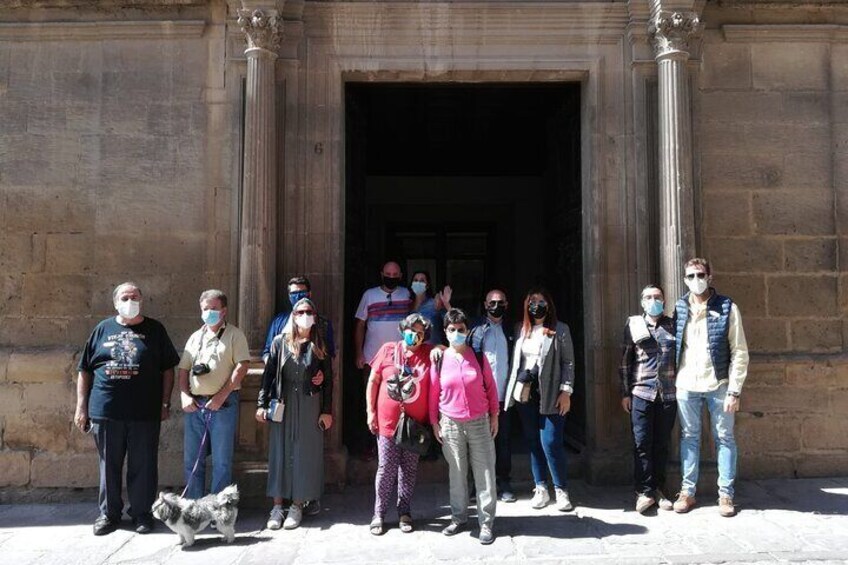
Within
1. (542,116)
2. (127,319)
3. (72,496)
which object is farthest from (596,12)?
(72,496)

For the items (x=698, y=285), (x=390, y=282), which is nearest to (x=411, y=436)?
(x=390, y=282)

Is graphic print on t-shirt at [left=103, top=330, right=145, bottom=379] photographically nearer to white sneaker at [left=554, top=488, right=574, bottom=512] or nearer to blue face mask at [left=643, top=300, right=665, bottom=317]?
white sneaker at [left=554, top=488, right=574, bottom=512]

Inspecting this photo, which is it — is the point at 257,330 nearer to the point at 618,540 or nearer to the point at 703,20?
the point at 618,540

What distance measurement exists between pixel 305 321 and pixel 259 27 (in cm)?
264

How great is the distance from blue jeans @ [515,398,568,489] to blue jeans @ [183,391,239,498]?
225cm

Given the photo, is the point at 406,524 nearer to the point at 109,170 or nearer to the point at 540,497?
the point at 540,497

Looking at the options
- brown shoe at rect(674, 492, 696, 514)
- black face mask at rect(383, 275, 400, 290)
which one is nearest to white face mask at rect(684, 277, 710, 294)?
brown shoe at rect(674, 492, 696, 514)

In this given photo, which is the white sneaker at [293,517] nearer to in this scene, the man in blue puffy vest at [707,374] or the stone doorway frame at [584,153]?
the stone doorway frame at [584,153]

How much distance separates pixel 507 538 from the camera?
4.23 meters

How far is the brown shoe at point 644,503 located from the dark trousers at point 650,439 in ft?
0.16

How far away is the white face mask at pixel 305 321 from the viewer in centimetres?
454

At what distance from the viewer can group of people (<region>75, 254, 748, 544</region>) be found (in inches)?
169

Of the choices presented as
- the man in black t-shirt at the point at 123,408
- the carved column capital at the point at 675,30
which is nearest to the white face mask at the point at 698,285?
the carved column capital at the point at 675,30

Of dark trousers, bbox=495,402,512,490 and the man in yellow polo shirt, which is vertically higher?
the man in yellow polo shirt
